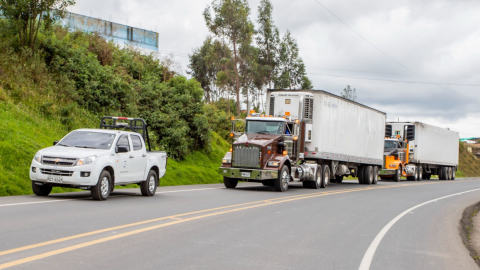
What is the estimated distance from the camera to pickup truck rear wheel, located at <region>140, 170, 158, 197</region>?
52.9ft

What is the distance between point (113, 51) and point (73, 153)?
18408 millimetres

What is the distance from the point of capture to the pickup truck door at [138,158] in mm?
15393

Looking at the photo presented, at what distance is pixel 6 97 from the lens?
21266mm

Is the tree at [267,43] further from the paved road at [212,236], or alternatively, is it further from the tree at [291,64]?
the paved road at [212,236]

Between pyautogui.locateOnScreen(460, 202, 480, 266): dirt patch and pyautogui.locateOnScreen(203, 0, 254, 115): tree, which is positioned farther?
pyautogui.locateOnScreen(203, 0, 254, 115): tree

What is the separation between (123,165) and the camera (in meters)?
14.8

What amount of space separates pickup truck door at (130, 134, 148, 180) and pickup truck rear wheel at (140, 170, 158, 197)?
255mm

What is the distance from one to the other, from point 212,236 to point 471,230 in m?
7.27

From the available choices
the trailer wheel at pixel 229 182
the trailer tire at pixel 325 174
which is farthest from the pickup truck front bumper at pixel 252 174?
the trailer tire at pixel 325 174

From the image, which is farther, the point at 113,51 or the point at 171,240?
the point at 113,51

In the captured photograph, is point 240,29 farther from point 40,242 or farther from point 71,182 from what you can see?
point 40,242

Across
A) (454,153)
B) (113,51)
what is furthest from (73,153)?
(454,153)

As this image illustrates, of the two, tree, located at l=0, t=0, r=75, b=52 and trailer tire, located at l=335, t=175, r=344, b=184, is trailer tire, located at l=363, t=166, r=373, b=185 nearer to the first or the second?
trailer tire, located at l=335, t=175, r=344, b=184

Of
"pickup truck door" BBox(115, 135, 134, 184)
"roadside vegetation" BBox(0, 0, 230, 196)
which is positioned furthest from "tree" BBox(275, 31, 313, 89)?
"pickup truck door" BBox(115, 135, 134, 184)
